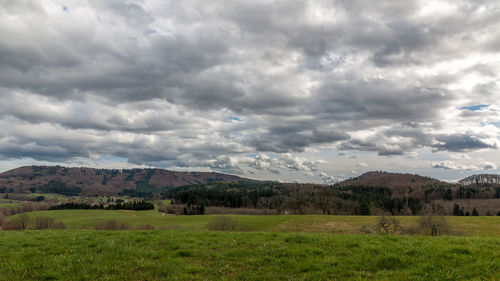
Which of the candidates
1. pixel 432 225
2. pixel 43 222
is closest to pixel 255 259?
pixel 432 225

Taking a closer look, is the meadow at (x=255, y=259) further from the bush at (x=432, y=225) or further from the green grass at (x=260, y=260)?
the bush at (x=432, y=225)

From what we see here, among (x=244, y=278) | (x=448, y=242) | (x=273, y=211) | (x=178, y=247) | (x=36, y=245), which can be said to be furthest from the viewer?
(x=273, y=211)

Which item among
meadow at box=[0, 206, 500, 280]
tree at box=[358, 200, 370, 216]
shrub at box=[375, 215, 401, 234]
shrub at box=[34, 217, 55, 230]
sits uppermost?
meadow at box=[0, 206, 500, 280]

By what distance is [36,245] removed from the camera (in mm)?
16609

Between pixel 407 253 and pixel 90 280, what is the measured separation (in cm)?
1376

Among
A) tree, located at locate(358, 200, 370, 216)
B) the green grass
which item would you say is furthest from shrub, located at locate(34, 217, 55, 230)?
tree, located at locate(358, 200, 370, 216)

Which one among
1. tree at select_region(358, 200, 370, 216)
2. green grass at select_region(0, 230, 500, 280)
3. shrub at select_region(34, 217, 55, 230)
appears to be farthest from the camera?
tree at select_region(358, 200, 370, 216)

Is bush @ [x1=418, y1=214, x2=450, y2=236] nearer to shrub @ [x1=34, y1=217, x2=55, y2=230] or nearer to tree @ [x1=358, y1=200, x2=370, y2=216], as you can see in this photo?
shrub @ [x1=34, y1=217, x2=55, y2=230]

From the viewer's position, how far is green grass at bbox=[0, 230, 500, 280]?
10461mm

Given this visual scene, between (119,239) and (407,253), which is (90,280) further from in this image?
(407,253)

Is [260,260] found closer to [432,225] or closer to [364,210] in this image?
[432,225]

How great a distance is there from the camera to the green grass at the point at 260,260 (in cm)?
1046

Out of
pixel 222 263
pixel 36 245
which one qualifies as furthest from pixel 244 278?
pixel 36 245

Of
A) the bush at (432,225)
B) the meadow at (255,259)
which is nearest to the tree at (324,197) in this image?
the bush at (432,225)
